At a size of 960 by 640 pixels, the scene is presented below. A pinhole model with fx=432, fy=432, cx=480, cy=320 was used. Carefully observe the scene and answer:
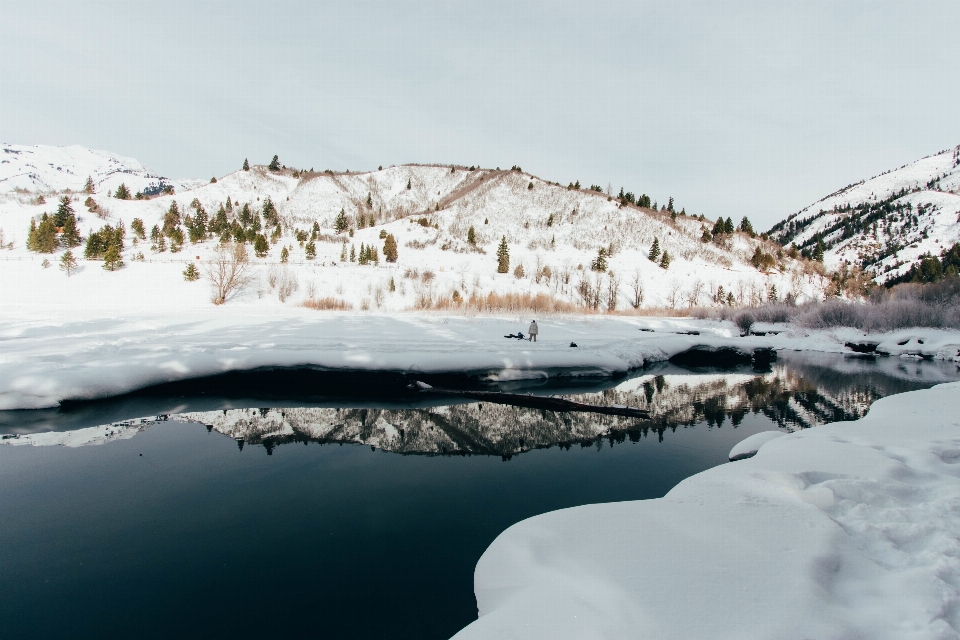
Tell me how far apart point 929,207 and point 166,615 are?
19066 centimetres

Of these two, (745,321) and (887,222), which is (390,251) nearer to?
(745,321)

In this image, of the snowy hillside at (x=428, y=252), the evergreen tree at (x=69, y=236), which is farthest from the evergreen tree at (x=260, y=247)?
the evergreen tree at (x=69, y=236)

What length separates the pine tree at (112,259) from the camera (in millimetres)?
42562

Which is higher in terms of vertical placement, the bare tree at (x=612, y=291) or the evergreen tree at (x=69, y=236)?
the evergreen tree at (x=69, y=236)

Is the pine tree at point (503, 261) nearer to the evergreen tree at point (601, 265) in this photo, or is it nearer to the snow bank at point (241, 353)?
the evergreen tree at point (601, 265)

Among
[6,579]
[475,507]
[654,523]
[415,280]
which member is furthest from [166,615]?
[415,280]

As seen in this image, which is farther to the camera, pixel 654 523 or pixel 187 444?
pixel 187 444

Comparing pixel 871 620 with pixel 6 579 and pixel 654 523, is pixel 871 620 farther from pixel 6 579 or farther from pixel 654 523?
pixel 6 579

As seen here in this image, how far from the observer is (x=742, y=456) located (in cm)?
691

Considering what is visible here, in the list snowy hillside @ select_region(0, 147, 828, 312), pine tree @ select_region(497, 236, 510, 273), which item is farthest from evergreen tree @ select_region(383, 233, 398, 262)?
pine tree @ select_region(497, 236, 510, 273)

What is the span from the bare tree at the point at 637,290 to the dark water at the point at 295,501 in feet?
139

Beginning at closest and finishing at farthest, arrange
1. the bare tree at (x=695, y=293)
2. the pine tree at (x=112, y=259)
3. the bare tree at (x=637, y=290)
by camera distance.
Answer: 1. the pine tree at (x=112, y=259)
2. the bare tree at (x=637, y=290)
3. the bare tree at (x=695, y=293)

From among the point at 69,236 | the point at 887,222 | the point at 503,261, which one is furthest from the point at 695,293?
the point at 887,222

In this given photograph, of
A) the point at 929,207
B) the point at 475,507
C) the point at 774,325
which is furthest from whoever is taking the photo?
the point at 929,207
